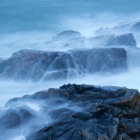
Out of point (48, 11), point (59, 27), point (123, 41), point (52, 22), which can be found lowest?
point (123, 41)

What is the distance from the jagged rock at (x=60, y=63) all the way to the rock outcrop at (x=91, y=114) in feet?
17.3

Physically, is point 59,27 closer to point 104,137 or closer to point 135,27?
point 135,27

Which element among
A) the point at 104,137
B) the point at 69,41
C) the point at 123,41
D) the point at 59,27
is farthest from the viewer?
the point at 59,27

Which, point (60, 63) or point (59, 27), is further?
point (59, 27)

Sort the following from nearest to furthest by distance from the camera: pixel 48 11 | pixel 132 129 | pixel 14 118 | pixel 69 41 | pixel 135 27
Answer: pixel 132 129 → pixel 14 118 → pixel 69 41 → pixel 135 27 → pixel 48 11

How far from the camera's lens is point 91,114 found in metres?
11.8

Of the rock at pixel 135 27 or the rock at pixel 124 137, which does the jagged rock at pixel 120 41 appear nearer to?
the rock at pixel 135 27

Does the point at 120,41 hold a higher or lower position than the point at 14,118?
higher

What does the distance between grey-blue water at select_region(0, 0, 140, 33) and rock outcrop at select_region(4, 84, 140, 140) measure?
2050 cm

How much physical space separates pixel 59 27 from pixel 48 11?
294 inches

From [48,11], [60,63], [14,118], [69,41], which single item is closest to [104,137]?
[14,118]

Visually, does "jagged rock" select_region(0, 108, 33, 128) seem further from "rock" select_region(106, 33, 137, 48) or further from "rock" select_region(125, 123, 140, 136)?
"rock" select_region(106, 33, 137, 48)

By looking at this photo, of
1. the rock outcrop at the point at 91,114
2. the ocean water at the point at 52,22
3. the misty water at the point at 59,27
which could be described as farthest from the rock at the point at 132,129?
the ocean water at the point at 52,22

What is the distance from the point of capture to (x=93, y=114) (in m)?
11.8
